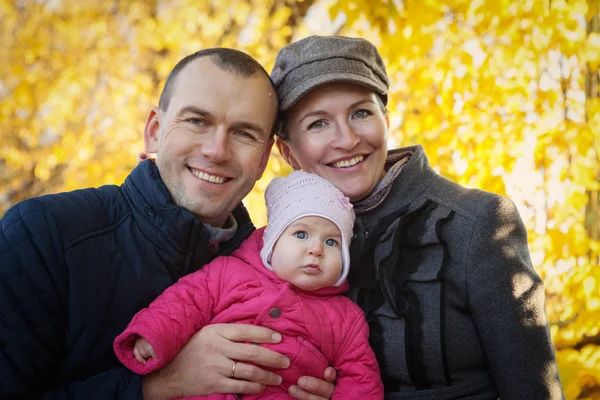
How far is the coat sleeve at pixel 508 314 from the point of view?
6.59ft

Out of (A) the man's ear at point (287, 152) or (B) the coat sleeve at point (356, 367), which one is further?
(A) the man's ear at point (287, 152)

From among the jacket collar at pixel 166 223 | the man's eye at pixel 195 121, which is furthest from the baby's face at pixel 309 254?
the man's eye at pixel 195 121

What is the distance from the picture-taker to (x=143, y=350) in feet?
6.03

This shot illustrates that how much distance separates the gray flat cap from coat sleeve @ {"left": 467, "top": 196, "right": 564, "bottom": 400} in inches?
30.2

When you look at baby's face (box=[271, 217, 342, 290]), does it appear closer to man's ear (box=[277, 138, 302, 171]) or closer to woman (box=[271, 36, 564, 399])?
woman (box=[271, 36, 564, 399])

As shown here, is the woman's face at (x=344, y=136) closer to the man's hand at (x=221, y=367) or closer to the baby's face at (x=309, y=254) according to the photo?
the baby's face at (x=309, y=254)

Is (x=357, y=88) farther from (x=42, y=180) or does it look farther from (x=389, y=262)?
(x=42, y=180)

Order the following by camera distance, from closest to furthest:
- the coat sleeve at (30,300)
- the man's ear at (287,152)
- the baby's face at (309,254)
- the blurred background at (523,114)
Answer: the coat sleeve at (30,300) < the baby's face at (309,254) < the man's ear at (287,152) < the blurred background at (523,114)

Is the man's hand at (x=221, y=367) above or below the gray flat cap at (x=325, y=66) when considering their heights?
below

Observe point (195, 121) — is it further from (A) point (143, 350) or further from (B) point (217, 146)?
(A) point (143, 350)

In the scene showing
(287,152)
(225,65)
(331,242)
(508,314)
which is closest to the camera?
(508,314)

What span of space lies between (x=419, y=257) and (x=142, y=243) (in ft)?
3.35

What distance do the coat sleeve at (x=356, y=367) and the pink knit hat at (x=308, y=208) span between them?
0.19 meters

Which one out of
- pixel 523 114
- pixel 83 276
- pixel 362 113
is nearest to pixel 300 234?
pixel 362 113
